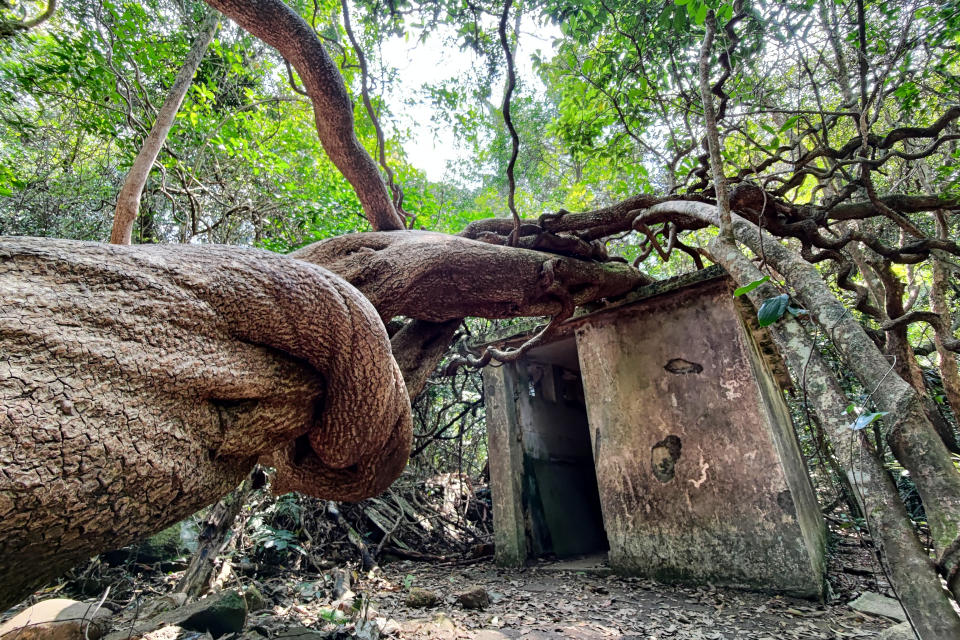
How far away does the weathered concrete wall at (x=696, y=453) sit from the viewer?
3.21m

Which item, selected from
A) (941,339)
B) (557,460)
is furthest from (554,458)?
(941,339)

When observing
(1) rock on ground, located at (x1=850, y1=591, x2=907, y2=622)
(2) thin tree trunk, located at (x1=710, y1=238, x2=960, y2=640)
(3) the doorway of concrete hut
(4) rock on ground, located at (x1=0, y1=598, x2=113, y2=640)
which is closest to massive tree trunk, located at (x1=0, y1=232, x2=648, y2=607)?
(4) rock on ground, located at (x1=0, y1=598, x2=113, y2=640)

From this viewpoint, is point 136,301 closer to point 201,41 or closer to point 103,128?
point 201,41

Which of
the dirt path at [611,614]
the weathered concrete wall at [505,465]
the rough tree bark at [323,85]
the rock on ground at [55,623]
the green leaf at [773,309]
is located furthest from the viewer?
the weathered concrete wall at [505,465]

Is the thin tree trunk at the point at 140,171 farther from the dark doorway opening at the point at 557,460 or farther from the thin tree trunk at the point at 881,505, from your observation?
the dark doorway opening at the point at 557,460

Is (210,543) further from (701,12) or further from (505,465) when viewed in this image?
(701,12)

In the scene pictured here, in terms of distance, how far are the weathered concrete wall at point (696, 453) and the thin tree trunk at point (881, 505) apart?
2.23 meters

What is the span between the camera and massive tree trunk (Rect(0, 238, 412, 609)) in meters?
0.98

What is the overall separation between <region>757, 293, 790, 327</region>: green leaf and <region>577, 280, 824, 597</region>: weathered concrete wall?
2.35 m

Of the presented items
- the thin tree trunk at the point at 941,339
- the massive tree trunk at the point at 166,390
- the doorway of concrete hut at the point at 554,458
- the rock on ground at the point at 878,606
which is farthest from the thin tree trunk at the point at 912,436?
the doorway of concrete hut at the point at 554,458

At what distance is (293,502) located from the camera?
4.80 meters

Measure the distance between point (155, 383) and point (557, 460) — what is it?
5210 millimetres

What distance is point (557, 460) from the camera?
5727mm

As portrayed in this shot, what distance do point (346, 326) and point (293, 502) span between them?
160 inches
